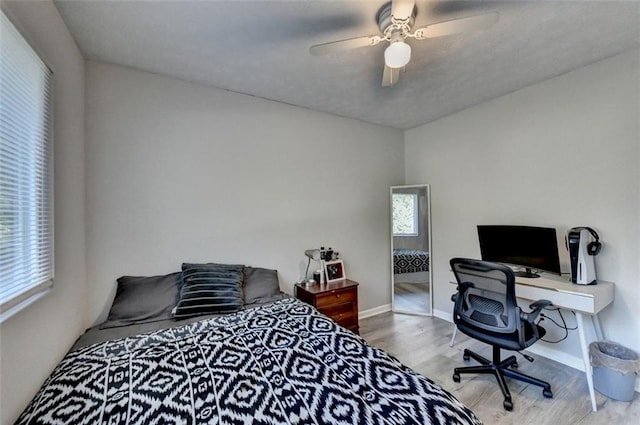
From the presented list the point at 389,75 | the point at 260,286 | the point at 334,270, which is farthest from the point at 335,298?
the point at 389,75

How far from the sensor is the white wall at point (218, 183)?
6.86 ft

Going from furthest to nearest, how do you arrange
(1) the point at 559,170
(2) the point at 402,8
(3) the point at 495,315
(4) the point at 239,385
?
(1) the point at 559,170, (3) the point at 495,315, (2) the point at 402,8, (4) the point at 239,385

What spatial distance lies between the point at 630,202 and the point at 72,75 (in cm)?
417

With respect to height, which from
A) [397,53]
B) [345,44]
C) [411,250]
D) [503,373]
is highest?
[345,44]

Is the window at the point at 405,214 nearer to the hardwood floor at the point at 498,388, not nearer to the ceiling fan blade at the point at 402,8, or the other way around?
the hardwood floor at the point at 498,388

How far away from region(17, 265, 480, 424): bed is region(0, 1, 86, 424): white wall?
0.34ft

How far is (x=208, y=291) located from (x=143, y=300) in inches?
18.7

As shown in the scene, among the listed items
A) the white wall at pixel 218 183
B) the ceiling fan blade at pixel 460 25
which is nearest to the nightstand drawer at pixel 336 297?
the white wall at pixel 218 183

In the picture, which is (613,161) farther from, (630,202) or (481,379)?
(481,379)

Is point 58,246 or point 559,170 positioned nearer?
point 58,246

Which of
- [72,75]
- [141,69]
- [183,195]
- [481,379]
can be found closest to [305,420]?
Result: [481,379]

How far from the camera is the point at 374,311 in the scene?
138 inches

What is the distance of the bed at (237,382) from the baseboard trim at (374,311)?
181cm

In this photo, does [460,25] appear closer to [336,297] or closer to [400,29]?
[400,29]
